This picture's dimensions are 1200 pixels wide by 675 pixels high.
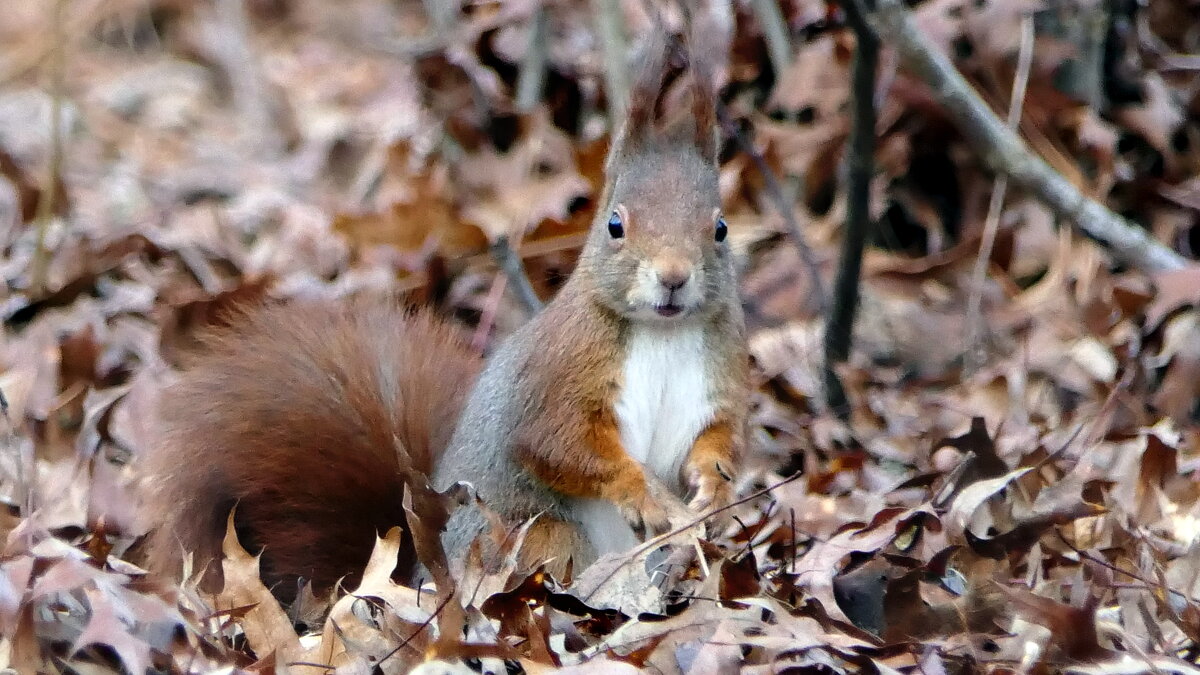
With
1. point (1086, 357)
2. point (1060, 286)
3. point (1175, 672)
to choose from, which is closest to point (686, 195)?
point (1175, 672)

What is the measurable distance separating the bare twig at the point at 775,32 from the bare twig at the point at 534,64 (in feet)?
2.50

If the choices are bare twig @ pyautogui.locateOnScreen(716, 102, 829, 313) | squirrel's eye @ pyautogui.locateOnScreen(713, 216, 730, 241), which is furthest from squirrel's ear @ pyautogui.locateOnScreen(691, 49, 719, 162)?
bare twig @ pyautogui.locateOnScreen(716, 102, 829, 313)

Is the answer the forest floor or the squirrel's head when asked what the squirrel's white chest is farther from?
the forest floor

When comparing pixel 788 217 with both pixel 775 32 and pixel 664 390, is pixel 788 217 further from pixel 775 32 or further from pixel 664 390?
pixel 664 390

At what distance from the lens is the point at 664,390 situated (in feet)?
9.82

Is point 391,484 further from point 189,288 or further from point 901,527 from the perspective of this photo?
point 189,288

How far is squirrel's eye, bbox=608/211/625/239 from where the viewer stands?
3.00 m

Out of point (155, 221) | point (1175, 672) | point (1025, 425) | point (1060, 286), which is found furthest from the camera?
point (155, 221)

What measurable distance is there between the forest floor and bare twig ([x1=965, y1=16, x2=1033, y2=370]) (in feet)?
0.07

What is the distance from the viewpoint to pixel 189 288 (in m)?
4.86

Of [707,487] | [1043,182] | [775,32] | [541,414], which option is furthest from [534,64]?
[707,487]

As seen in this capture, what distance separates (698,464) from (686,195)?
0.54 m

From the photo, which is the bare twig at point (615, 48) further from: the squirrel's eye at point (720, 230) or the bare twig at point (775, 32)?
the squirrel's eye at point (720, 230)

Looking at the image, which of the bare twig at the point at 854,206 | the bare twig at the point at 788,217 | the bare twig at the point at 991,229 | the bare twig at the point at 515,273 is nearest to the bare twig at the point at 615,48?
Result: the bare twig at the point at 788,217
